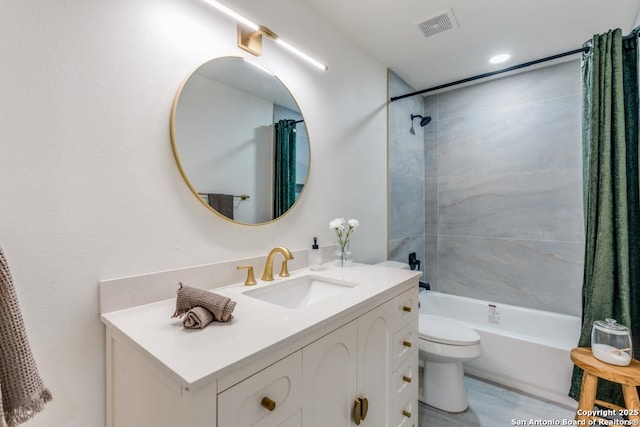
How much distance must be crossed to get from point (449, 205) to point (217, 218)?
2.32 m

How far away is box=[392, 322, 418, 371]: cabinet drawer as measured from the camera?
126 cm

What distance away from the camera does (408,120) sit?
263 centimetres

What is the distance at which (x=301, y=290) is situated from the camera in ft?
4.46

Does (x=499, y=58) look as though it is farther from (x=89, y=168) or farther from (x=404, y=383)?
(x=89, y=168)

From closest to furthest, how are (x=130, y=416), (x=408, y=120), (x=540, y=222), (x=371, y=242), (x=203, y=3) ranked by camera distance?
(x=130, y=416), (x=203, y=3), (x=371, y=242), (x=540, y=222), (x=408, y=120)

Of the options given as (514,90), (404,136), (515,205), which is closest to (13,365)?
(404,136)

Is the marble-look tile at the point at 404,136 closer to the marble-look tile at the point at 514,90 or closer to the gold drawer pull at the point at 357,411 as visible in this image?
the marble-look tile at the point at 514,90

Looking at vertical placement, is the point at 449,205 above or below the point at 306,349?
above

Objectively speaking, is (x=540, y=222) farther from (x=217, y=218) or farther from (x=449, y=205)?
(x=217, y=218)

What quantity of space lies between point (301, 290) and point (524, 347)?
1664mm

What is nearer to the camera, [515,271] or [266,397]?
[266,397]

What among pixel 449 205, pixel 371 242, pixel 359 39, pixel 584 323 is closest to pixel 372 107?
pixel 359 39

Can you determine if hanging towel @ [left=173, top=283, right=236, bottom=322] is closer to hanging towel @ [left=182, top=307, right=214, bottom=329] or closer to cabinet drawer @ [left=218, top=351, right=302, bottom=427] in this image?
hanging towel @ [left=182, top=307, right=214, bottom=329]

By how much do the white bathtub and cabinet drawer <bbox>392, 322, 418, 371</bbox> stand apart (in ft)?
3.24
